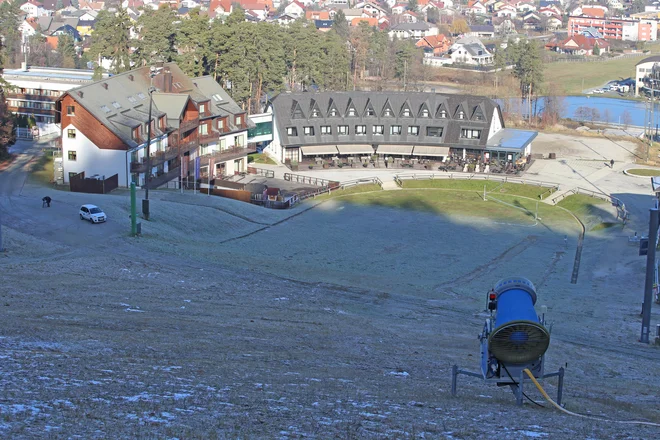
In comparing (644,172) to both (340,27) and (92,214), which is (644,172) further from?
(340,27)

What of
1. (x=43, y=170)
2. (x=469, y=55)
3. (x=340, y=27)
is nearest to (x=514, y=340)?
(x=43, y=170)

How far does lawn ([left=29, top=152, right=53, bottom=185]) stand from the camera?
67456mm

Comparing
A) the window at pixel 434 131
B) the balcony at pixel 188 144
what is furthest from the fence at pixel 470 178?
the balcony at pixel 188 144

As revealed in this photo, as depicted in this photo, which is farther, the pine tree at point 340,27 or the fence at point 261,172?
the pine tree at point 340,27

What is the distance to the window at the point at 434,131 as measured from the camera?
286 ft

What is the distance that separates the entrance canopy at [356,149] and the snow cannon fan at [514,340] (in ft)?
211

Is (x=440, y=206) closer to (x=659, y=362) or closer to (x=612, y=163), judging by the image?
(x=612, y=163)

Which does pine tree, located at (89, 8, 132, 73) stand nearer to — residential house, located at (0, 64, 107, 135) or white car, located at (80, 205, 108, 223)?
residential house, located at (0, 64, 107, 135)

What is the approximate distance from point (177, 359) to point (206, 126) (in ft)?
183

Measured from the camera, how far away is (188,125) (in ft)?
246

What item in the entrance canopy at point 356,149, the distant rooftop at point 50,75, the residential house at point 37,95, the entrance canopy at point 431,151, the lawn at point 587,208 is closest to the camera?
the lawn at point 587,208

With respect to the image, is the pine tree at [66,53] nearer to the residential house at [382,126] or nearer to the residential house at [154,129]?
the residential house at [154,129]

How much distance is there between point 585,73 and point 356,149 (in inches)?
4194

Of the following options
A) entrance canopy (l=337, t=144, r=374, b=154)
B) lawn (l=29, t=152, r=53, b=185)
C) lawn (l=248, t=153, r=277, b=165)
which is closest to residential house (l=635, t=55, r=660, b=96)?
entrance canopy (l=337, t=144, r=374, b=154)
